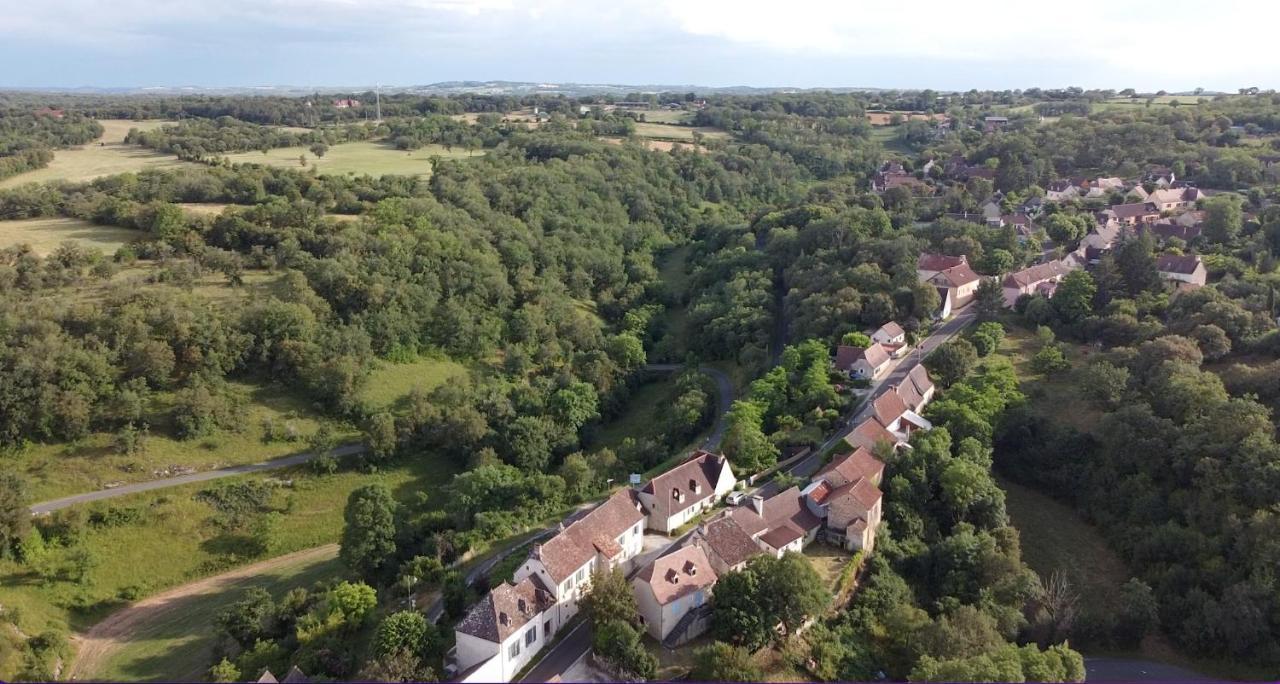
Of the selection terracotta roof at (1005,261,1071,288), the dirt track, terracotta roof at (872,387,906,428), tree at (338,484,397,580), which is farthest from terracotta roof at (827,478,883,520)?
terracotta roof at (1005,261,1071,288)

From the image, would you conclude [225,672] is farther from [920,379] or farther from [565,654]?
[920,379]

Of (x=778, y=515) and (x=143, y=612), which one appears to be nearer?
(x=778, y=515)

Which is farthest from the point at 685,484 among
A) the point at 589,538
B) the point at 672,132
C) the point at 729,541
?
the point at 672,132

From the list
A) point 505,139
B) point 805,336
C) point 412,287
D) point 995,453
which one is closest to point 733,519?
point 995,453

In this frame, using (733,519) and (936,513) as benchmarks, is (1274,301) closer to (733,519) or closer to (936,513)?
(936,513)

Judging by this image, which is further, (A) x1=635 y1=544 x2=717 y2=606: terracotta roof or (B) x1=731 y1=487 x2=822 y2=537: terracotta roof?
(B) x1=731 y1=487 x2=822 y2=537: terracotta roof

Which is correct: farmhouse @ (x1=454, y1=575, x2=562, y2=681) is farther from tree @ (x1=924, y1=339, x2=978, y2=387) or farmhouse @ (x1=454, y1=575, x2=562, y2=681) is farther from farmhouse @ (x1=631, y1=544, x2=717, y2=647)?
tree @ (x1=924, y1=339, x2=978, y2=387)
